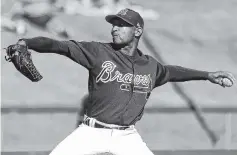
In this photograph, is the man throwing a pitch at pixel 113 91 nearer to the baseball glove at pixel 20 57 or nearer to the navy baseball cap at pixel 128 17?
the navy baseball cap at pixel 128 17

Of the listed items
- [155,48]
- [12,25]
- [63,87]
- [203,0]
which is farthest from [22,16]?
[203,0]

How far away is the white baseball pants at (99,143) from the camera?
195 inches

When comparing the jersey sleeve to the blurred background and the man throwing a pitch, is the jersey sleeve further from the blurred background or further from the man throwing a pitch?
the blurred background

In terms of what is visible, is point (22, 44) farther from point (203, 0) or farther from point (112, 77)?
point (203, 0)

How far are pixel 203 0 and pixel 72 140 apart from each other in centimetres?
680

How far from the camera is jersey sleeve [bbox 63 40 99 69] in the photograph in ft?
16.4

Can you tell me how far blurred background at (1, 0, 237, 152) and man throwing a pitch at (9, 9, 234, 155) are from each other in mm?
2516

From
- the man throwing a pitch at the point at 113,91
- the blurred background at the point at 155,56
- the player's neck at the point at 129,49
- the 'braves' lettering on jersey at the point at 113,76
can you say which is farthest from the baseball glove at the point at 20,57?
the blurred background at the point at 155,56

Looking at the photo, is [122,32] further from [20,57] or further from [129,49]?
[20,57]

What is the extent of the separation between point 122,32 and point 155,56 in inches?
203

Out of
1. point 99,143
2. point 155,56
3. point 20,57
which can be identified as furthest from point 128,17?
point 155,56

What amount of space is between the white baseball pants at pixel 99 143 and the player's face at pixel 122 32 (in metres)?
0.65

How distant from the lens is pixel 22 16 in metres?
10.3

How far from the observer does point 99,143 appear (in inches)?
198
